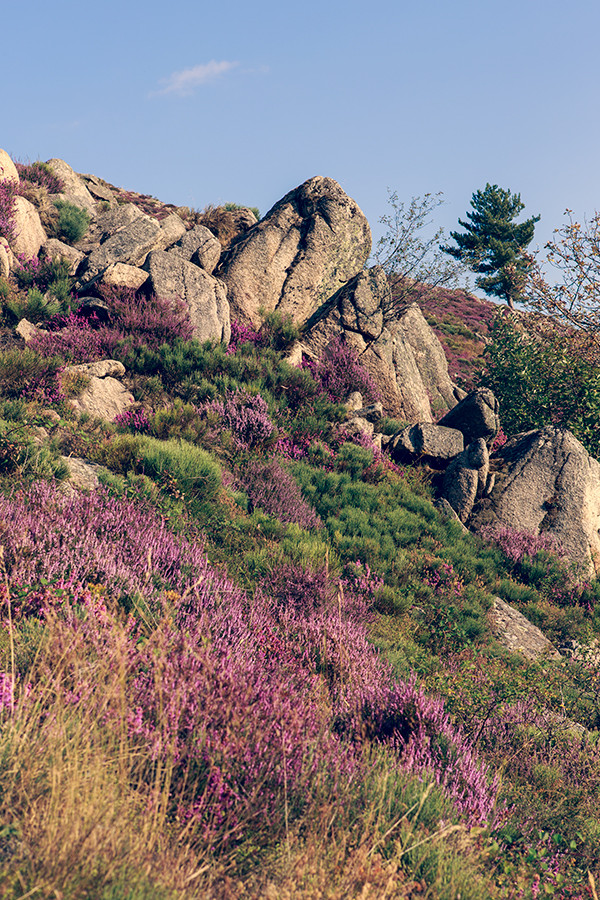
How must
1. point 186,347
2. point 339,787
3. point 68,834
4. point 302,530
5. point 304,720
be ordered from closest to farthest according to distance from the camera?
point 68,834 → point 339,787 → point 304,720 → point 302,530 → point 186,347

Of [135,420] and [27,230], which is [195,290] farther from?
[135,420]

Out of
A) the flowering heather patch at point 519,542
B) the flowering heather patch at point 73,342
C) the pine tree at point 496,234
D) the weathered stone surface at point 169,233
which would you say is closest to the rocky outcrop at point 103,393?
the flowering heather patch at point 73,342

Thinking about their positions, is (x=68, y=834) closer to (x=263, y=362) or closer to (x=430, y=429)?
(x=430, y=429)

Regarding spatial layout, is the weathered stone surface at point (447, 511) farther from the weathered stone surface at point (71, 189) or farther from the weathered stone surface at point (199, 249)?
the weathered stone surface at point (71, 189)

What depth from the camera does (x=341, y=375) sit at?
47.0 feet

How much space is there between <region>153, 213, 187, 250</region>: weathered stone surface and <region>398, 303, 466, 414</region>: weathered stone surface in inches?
327

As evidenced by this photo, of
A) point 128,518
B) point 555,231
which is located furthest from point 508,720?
point 555,231

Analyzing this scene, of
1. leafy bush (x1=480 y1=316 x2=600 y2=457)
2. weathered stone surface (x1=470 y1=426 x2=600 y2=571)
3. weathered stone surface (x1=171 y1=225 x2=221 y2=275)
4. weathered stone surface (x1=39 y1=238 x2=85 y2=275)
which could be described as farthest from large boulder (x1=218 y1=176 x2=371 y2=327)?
weathered stone surface (x1=470 y1=426 x2=600 y2=571)

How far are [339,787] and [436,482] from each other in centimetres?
885

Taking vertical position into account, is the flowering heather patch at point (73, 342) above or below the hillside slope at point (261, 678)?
above

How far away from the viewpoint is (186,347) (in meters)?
12.2

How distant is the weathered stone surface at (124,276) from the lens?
13.6 m

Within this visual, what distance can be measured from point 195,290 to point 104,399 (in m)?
6.10

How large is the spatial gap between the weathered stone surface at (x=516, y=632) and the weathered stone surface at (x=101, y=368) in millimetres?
8920
